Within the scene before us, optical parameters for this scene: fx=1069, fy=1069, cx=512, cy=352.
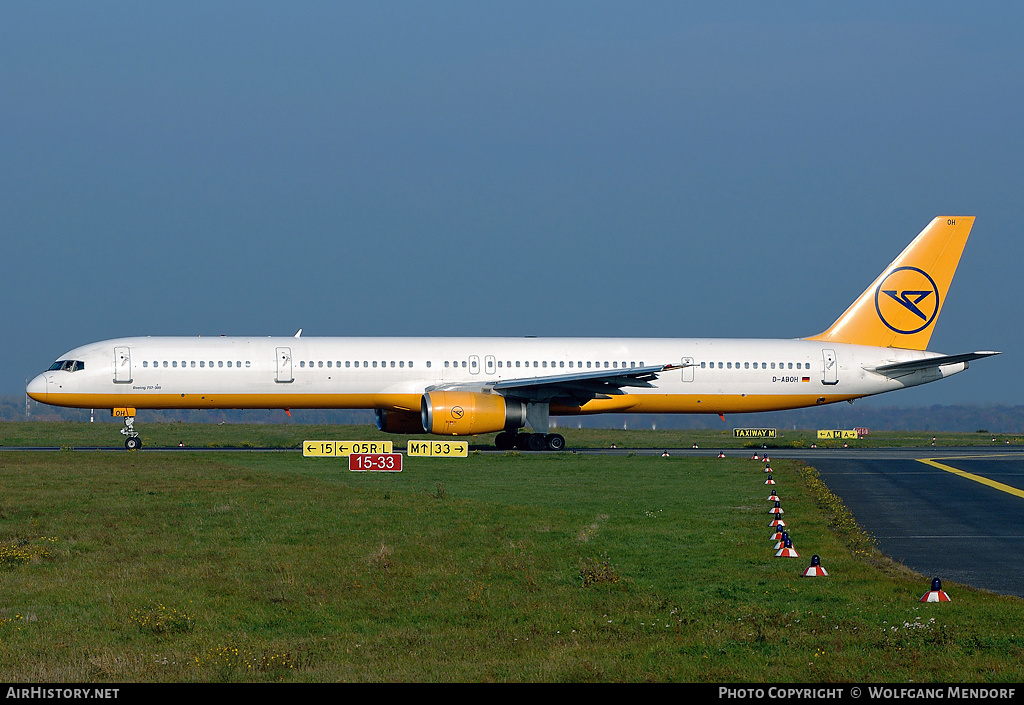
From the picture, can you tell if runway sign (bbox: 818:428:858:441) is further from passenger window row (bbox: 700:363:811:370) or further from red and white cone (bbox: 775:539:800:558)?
red and white cone (bbox: 775:539:800:558)

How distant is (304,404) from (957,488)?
2694 centimetres

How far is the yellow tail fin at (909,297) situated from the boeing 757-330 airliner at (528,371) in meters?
0.07

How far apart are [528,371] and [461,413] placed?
6.11m

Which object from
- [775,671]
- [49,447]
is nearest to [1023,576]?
[775,671]

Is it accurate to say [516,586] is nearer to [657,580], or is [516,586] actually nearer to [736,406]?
[657,580]

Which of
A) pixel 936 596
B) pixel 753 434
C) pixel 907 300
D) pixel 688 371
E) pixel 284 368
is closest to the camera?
pixel 936 596

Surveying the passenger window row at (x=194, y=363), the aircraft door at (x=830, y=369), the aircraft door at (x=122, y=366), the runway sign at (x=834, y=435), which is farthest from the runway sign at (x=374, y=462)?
the runway sign at (x=834, y=435)

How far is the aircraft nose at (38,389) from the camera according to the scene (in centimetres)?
4444

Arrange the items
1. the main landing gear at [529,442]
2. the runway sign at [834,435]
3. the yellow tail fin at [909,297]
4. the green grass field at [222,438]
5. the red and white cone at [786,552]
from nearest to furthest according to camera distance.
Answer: the red and white cone at [786,552] → the main landing gear at [529,442] → the green grass field at [222,438] → the yellow tail fin at [909,297] → the runway sign at [834,435]

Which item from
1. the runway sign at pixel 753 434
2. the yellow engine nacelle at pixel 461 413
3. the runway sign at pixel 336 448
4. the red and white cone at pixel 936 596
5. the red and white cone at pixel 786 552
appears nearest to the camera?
the red and white cone at pixel 936 596

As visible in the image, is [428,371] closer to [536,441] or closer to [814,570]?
[536,441]

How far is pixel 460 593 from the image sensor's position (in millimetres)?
15891

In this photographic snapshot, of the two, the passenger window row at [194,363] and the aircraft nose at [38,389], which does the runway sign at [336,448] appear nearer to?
the passenger window row at [194,363]

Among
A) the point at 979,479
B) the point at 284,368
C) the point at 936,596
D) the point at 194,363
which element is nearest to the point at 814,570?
the point at 936,596
